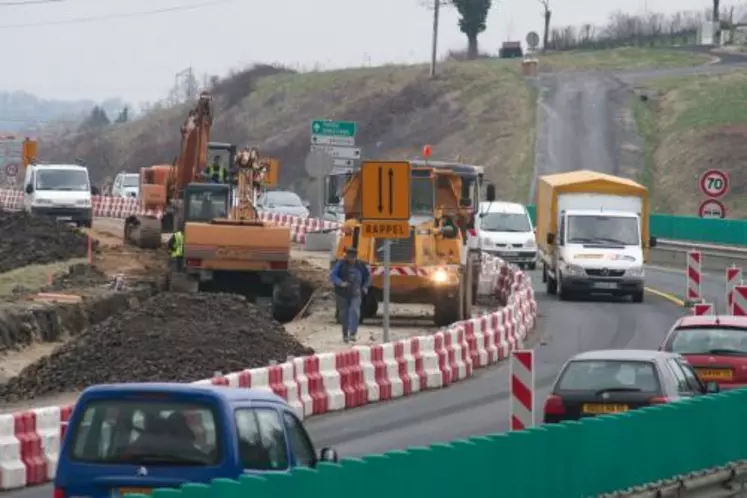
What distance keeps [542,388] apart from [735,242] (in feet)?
120

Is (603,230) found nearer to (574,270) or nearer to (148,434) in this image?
(574,270)

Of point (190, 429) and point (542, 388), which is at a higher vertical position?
point (190, 429)

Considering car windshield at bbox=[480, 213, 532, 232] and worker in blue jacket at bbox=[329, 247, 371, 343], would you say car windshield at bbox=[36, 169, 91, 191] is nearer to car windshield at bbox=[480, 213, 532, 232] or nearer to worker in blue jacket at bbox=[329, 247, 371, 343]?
car windshield at bbox=[480, 213, 532, 232]

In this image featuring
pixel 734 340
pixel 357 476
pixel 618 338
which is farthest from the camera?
pixel 618 338

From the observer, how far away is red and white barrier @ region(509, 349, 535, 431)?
Answer: 20875 millimetres

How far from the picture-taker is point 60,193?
214ft

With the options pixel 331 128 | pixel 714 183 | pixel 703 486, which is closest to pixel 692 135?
pixel 331 128

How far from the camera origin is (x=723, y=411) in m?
18.9

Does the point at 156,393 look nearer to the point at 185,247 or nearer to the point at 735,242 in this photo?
the point at 185,247

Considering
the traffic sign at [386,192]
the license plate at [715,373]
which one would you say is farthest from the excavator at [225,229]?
the license plate at [715,373]

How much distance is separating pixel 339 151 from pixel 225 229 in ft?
34.8

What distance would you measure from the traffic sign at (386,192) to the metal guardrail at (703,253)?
33868 millimetres

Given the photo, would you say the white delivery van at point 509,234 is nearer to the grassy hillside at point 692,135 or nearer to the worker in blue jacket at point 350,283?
the worker in blue jacket at point 350,283

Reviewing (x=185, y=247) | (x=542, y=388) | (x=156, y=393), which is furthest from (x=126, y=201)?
(x=156, y=393)
